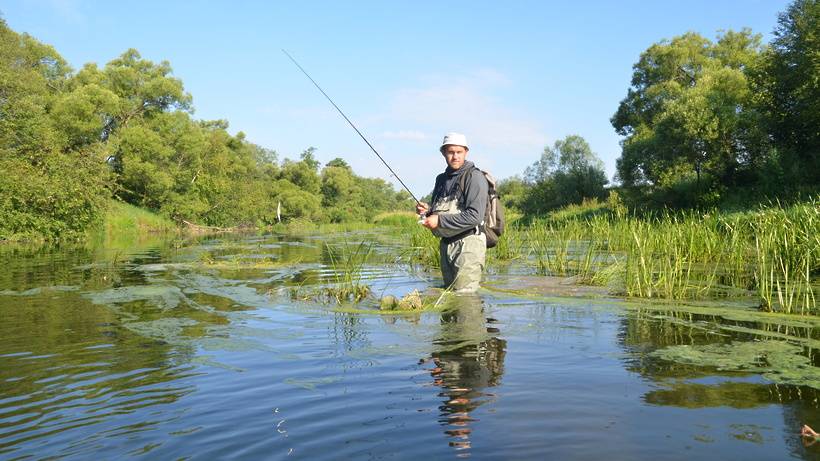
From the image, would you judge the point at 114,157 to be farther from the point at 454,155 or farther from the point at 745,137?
the point at 454,155

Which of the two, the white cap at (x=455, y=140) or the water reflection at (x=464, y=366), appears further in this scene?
the white cap at (x=455, y=140)

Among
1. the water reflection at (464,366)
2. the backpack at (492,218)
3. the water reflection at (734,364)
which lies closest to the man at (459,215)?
the backpack at (492,218)

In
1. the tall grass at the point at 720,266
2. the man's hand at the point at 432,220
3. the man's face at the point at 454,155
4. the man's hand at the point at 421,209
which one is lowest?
the tall grass at the point at 720,266

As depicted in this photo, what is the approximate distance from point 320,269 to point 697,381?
8.74m

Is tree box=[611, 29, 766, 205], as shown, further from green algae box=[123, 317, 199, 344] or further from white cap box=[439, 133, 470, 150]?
green algae box=[123, 317, 199, 344]

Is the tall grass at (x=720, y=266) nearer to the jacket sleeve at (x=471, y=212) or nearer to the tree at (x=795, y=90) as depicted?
the jacket sleeve at (x=471, y=212)

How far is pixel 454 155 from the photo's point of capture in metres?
6.97

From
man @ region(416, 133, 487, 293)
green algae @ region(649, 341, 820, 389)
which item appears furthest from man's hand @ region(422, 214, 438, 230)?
green algae @ region(649, 341, 820, 389)

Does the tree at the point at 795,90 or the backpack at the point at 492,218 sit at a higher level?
the tree at the point at 795,90

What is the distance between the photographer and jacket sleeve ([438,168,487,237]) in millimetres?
6715

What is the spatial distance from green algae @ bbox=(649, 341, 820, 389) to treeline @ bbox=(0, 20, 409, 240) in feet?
85.0

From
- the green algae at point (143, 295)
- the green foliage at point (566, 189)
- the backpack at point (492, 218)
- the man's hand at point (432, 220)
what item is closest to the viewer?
the man's hand at point (432, 220)

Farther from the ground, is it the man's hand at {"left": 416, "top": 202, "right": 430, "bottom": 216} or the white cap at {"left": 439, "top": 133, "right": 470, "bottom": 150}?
the white cap at {"left": 439, "top": 133, "right": 470, "bottom": 150}

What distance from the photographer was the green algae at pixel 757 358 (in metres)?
3.78
